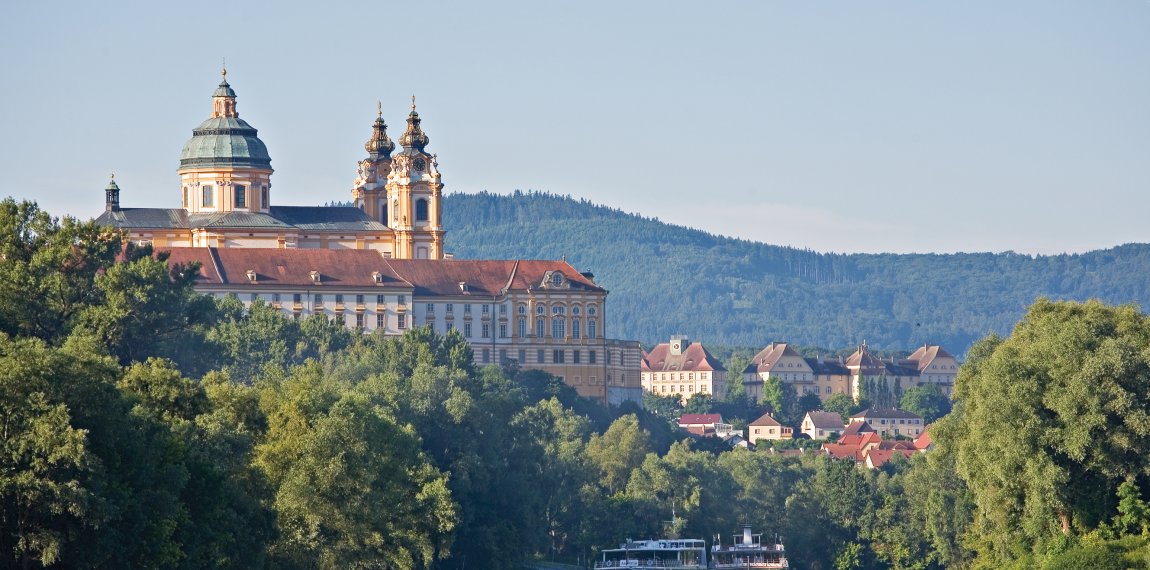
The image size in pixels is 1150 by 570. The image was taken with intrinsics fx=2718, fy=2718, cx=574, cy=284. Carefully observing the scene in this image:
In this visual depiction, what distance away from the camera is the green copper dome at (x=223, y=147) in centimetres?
17950

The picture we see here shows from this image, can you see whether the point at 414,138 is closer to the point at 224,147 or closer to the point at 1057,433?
the point at 224,147

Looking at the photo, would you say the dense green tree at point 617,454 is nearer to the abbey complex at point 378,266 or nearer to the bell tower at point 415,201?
the abbey complex at point 378,266

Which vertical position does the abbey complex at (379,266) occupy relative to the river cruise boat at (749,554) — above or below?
above

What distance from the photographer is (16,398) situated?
56938 mm

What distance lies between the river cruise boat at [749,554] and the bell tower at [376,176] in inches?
2412

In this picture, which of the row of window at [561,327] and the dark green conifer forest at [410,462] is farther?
the row of window at [561,327]

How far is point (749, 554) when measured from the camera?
440ft

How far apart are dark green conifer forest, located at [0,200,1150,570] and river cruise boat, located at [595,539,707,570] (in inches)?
33.6

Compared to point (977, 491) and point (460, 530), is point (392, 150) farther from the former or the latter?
point (977, 491)

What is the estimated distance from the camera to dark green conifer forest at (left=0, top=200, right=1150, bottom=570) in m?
58.8

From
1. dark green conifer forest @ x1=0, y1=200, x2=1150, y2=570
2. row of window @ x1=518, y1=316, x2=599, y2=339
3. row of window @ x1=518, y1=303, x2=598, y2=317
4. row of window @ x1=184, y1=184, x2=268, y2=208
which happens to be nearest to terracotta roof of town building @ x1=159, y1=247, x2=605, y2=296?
row of window @ x1=518, y1=303, x2=598, y2=317

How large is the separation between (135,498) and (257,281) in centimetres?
11344

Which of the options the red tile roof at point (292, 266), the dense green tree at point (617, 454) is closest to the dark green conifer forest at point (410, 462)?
the dense green tree at point (617, 454)

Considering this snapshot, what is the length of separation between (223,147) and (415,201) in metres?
15.1
